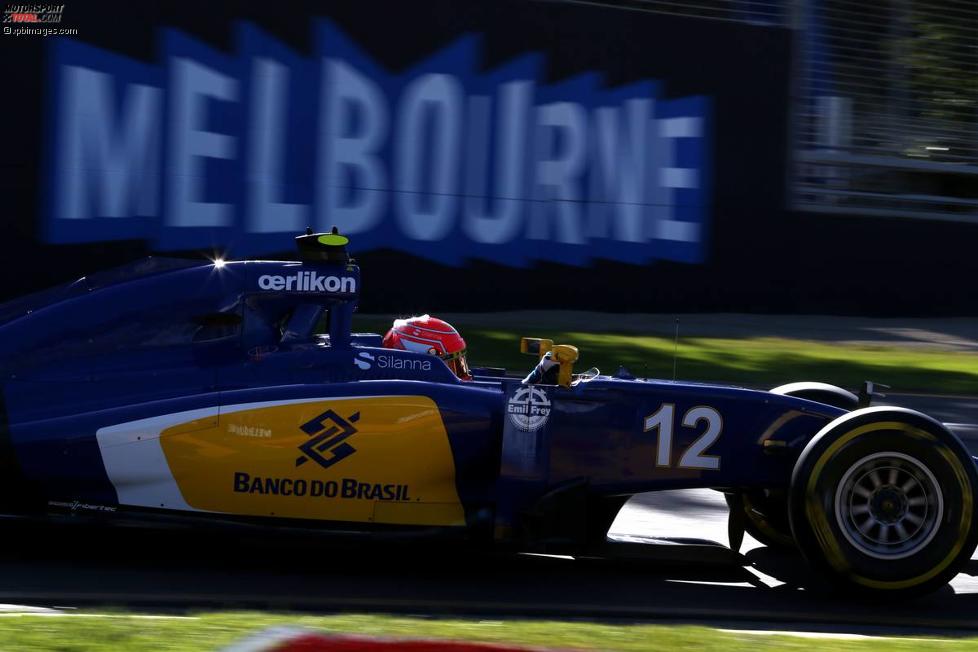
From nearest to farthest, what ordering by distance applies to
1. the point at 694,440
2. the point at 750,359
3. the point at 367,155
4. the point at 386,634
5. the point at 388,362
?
the point at 386,634 < the point at 694,440 < the point at 388,362 < the point at 750,359 < the point at 367,155

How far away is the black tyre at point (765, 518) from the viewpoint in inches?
248

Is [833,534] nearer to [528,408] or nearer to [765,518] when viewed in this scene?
[765,518]

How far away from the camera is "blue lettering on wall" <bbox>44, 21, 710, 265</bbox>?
50.6ft

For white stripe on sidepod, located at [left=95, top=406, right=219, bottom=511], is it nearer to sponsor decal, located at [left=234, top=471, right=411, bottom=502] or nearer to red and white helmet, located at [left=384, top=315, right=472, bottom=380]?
sponsor decal, located at [left=234, top=471, right=411, bottom=502]

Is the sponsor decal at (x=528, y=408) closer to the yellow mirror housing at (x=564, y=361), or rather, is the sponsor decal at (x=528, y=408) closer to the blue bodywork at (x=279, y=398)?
the blue bodywork at (x=279, y=398)

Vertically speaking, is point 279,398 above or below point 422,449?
above

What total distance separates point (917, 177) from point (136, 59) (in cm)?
1238

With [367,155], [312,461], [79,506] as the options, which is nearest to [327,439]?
[312,461]

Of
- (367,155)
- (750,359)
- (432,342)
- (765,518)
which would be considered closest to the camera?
(765,518)

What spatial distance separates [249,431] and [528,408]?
4.02 ft

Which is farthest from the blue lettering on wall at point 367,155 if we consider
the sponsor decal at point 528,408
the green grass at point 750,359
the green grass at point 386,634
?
the green grass at point 386,634

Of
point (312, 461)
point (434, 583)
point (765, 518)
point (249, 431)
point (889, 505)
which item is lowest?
point (434, 583)

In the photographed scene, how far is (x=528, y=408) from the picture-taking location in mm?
5762

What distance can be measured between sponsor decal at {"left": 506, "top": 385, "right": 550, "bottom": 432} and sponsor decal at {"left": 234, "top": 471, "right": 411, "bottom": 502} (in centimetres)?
61
